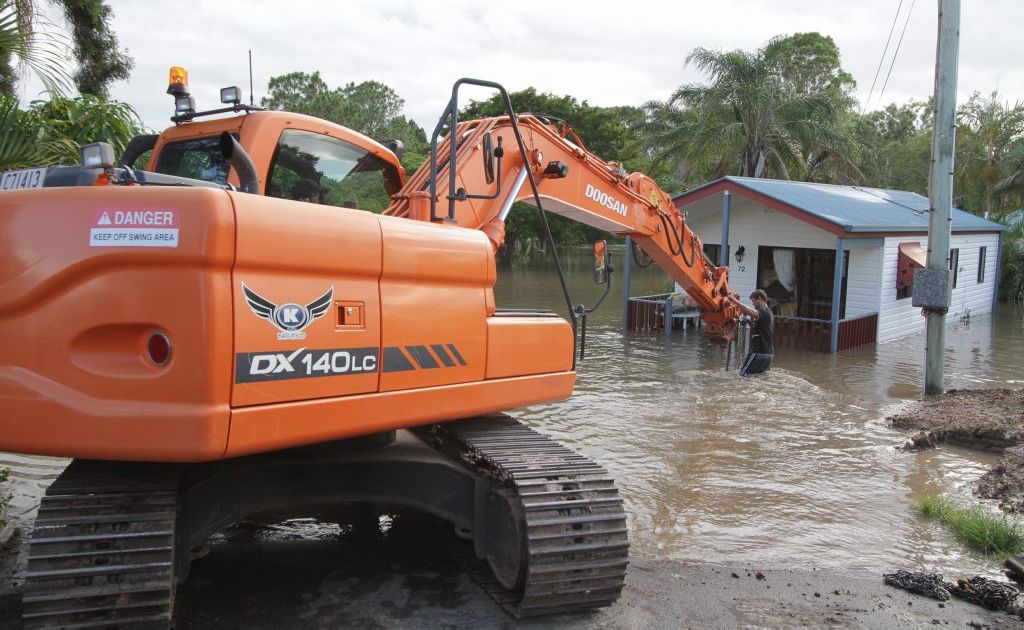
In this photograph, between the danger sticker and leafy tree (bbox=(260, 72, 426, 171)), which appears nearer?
the danger sticker

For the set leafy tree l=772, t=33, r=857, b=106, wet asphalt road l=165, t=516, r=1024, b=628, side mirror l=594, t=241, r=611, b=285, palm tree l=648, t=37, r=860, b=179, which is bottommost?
wet asphalt road l=165, t=516, r=1024, b=628

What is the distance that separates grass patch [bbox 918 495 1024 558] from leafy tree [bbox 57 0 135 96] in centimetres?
2409

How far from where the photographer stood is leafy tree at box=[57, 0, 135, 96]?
24.0 meters

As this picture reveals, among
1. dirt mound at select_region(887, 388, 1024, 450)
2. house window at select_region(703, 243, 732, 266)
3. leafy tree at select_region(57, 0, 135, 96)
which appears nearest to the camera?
dirt mound at select_region(887, 388, 1024, 450)

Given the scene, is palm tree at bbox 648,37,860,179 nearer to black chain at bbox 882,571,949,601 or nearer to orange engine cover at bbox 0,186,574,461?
black chain at bbox 882,571,949,601

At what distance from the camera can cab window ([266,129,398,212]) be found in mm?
5297

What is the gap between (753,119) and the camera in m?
27.8

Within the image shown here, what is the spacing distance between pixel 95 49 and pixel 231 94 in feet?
76.7

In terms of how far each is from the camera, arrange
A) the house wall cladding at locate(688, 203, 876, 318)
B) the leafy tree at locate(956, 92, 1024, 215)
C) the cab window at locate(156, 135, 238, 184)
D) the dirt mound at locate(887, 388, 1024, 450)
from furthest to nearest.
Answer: the leafy tree at locate(956, 92, 1024, 215) < the house wall cladding at locate(688, 203, 876, 318) < the dirt mound at locate(887, 388, 1024, 450) < the cab window at locate(156, 135, 238, 184)

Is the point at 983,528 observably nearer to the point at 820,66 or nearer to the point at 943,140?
the point at 943,140

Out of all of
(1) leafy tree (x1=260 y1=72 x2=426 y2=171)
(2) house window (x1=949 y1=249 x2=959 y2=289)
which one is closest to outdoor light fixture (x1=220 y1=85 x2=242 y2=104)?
(2) house window (x1=949 y1=249 x2=959 y2=289)

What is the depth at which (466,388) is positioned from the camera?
4586 mm

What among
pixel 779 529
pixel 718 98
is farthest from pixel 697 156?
pixel 779 529

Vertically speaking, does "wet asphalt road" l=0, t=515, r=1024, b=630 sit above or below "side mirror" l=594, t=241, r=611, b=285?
below
